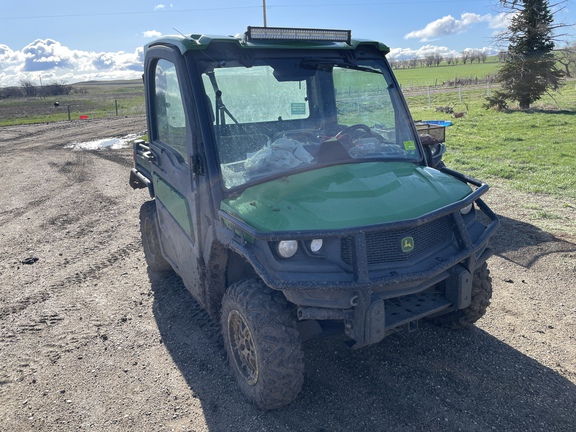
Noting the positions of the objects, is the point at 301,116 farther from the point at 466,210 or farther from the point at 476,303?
the point at 476,303

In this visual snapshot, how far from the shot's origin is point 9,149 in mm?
18000

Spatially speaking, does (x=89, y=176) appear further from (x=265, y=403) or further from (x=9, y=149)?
(x=265, y=403)

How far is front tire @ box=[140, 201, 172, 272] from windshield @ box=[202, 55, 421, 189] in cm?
203

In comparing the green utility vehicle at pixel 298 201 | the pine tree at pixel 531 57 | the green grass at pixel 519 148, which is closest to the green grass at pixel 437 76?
the pine tree at pixel 531 57

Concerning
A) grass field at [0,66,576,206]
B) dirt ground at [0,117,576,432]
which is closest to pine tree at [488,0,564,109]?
grass field at [0,66,576,206]

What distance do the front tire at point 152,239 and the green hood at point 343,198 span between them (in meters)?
Answer: 2.33

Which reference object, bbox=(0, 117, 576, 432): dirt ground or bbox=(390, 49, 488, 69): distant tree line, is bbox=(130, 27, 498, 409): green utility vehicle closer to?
bbox=(0, 117, 576, 432): dirt ground

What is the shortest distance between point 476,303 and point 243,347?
6.23ft

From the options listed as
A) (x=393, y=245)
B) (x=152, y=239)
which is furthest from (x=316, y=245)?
(x=152, y=239)

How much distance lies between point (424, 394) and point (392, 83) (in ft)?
8.46

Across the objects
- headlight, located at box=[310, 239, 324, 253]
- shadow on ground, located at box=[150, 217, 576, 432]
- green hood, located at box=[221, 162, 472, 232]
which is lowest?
shadow on ground, located at box=[150, 217, 576, 432]

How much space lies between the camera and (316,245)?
316cm

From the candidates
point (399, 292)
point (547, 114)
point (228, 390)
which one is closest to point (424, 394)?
point (399, 292)

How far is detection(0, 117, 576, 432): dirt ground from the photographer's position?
342 centimetres
